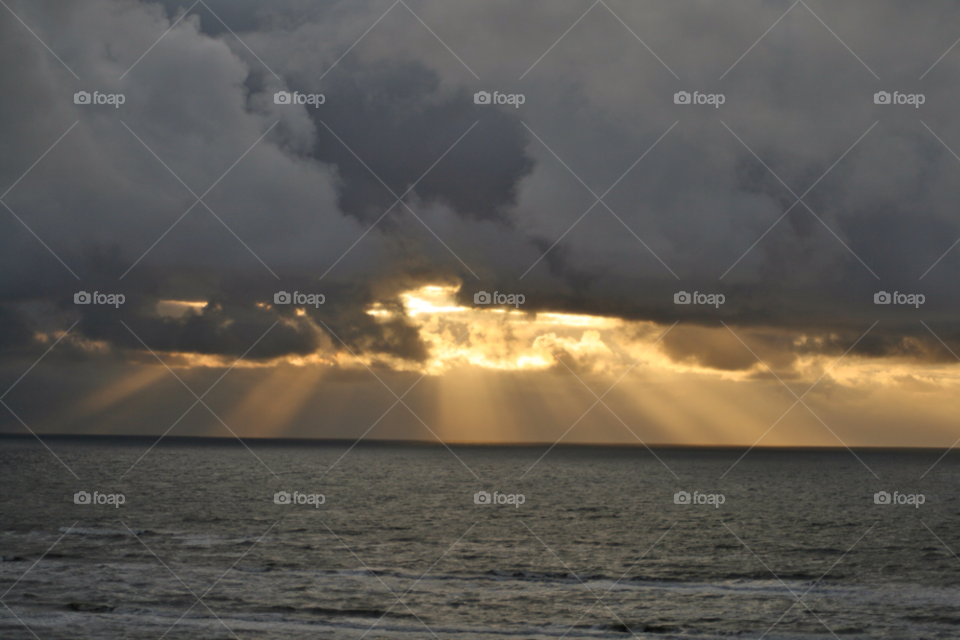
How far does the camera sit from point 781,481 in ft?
454

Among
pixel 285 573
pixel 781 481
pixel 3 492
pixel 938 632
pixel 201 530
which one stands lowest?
pixel 938 632

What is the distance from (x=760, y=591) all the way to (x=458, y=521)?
31839mm

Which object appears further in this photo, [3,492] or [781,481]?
[781,481]

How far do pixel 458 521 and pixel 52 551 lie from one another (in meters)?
31.9

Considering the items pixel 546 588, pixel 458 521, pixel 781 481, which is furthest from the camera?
pixel 781 481

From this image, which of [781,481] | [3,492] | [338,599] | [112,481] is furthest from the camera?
[781,481]

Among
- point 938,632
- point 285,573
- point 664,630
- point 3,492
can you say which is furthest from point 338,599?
point 3,492

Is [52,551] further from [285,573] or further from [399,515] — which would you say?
[399,515]

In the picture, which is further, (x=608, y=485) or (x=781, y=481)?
(x=781, y=481)

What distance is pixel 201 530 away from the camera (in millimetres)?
54906

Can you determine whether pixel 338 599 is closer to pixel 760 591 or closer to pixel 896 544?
pixel 760 591

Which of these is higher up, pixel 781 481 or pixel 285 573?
pixel 781 481

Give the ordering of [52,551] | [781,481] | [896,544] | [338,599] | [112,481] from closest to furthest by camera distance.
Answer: [338,599] < [52,551] < [896,544] < [112,481] < [781,481]

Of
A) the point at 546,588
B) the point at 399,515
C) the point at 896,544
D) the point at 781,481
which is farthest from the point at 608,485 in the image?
the point at 546,588
